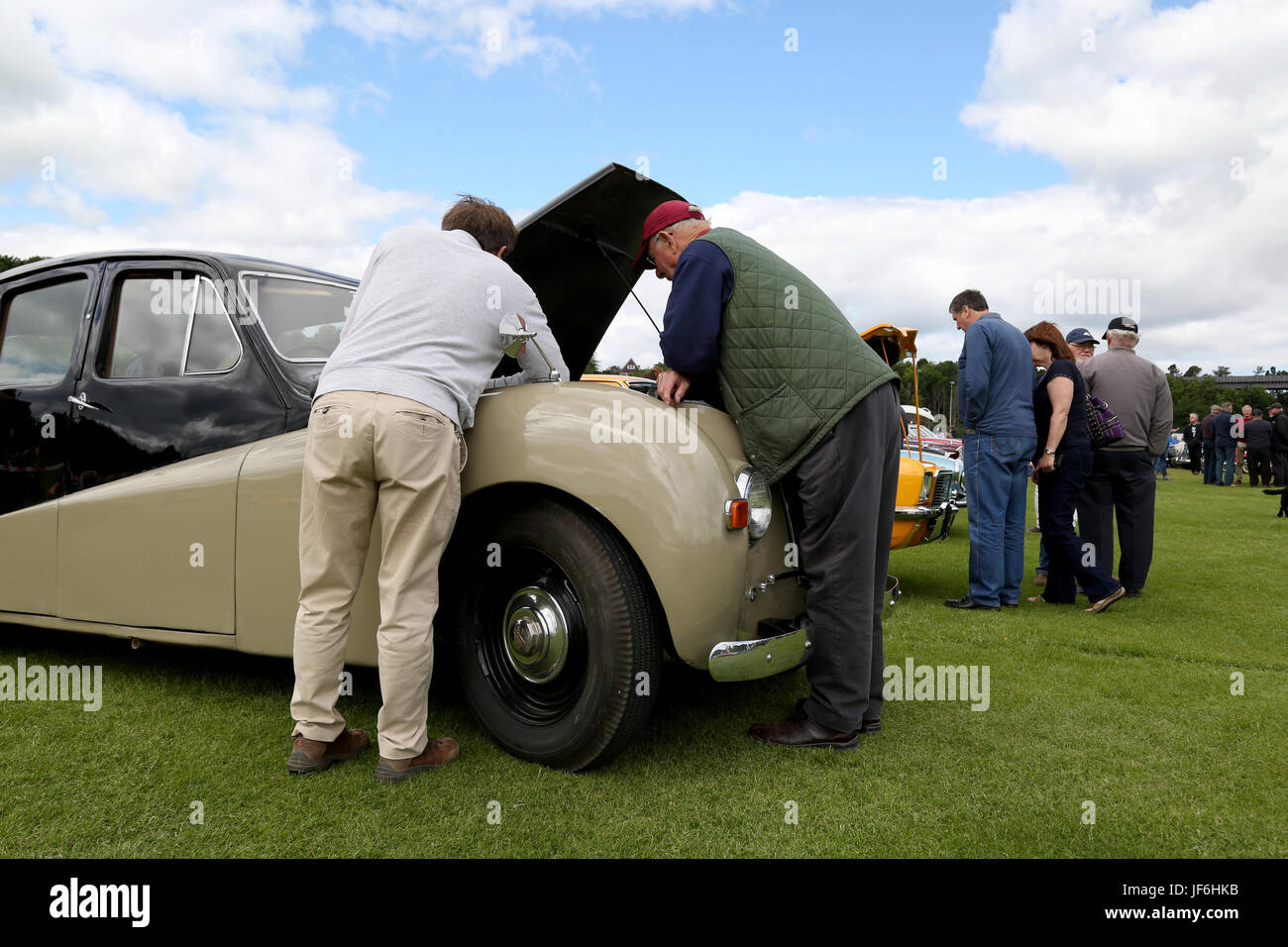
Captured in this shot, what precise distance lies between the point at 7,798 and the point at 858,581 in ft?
8.85

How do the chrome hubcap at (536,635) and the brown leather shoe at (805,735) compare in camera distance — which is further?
the brown leather shoe at (805,735)

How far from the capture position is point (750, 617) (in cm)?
258

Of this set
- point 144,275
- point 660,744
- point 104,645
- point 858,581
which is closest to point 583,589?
point 660,744

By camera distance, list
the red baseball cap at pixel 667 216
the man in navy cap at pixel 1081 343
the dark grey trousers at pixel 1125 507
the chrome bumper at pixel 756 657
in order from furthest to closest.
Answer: the man in navy cap at pixel 1081 343 → the dark grey trousers at pixel 1125 507 → the red baseball cap at pixel 667 216 → the chrome bumper at pixel 756 657

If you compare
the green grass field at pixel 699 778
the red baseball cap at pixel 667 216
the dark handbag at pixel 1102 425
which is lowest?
the green grass field at pixel 699 778

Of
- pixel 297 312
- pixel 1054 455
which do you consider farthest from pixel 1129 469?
pixel 297 312

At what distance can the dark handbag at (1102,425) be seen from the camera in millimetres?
5812

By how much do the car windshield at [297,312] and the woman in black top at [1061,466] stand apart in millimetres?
4624

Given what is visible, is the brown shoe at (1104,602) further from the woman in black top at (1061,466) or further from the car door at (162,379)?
the car door at (162,379)

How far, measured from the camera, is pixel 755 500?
260cm

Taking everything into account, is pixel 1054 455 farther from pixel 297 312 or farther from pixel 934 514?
pixel 297 312

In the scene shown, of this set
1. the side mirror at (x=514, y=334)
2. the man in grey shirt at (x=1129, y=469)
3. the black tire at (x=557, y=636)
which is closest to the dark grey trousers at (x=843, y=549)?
the black tire at (x=557, y=636)

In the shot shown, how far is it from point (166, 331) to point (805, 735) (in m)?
3.13

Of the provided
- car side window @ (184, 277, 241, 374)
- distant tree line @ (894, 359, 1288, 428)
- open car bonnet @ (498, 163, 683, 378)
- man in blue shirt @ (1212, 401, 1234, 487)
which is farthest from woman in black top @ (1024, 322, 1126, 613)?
distant tree line @ (894, 359, 1288, 428)
